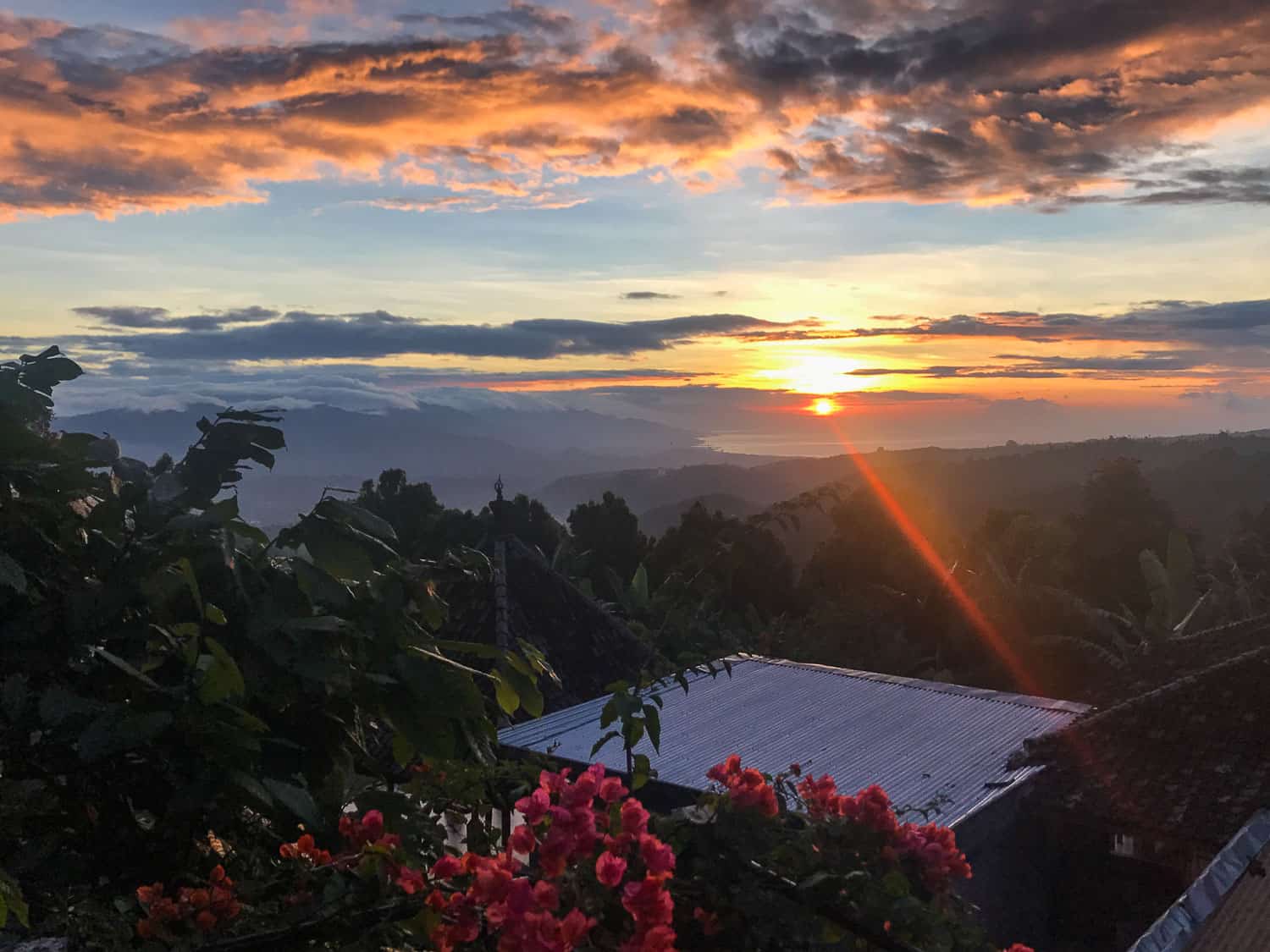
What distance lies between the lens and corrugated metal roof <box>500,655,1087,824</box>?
11180 millimetres

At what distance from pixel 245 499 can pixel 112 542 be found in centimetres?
43

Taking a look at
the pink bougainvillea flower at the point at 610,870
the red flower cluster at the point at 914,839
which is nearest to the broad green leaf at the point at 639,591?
the red flower cluster at the point at 914,839

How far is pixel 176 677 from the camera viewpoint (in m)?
3.04

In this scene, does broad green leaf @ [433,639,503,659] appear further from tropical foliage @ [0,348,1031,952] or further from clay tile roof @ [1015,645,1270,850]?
clay tile roof @ [1015,645,1270,850]

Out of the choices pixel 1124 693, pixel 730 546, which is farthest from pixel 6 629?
pixel 730 546

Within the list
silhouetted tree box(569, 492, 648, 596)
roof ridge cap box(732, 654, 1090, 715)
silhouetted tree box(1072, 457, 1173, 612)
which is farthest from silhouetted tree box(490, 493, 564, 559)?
roof ridge cap box(732, 654, 1090, 715)

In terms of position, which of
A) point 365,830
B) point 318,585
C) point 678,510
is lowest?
point 678,510

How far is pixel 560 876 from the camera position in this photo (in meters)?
2.39

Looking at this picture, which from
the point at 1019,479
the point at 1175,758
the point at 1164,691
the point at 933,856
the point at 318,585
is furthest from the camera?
the point at 1019,479

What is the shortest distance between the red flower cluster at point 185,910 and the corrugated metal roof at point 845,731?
7917mm

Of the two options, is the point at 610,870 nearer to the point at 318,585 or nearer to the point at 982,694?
the point at 318,585

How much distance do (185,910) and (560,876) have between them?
102cm

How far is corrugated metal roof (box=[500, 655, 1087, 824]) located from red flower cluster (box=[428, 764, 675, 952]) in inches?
316

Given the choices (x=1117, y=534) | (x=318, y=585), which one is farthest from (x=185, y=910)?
(x=1117, y=534)
